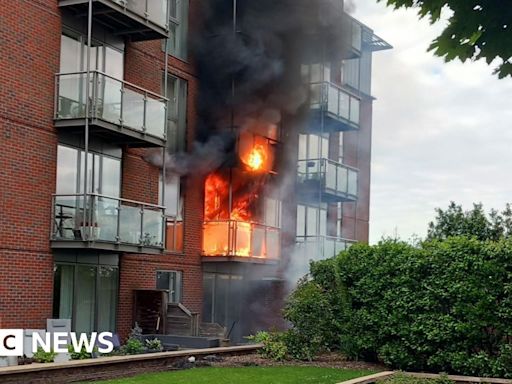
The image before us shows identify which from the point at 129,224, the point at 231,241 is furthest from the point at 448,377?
the point at 231,241

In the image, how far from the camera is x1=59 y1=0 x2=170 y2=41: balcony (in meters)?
18.1

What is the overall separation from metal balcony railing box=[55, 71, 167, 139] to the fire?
614 cm

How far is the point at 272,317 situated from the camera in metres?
26.5

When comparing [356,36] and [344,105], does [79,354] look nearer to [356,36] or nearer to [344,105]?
[344,105]

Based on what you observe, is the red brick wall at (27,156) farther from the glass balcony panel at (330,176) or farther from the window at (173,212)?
the glass balcony panel at (330,176)

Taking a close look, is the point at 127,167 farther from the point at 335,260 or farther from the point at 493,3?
the point at 493,3

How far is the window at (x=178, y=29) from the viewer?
75.0ft

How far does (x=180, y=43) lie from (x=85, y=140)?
7045mm

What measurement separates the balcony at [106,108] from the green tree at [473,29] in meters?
13.2

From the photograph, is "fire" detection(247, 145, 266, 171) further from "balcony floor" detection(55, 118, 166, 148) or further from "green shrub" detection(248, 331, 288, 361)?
"green shrub" detection(248, 331, 288, 361)

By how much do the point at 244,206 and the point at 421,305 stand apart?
984 cm

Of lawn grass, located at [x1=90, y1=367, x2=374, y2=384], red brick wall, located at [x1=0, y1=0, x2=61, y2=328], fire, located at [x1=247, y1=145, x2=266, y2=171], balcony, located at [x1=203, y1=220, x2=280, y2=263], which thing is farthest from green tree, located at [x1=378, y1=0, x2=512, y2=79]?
fire, located at [x1=247, y1=145, x2=266, y2=171]

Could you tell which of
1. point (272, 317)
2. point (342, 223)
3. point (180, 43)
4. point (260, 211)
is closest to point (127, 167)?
point (180, 43)

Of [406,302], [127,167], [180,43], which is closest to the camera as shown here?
[406,302]
